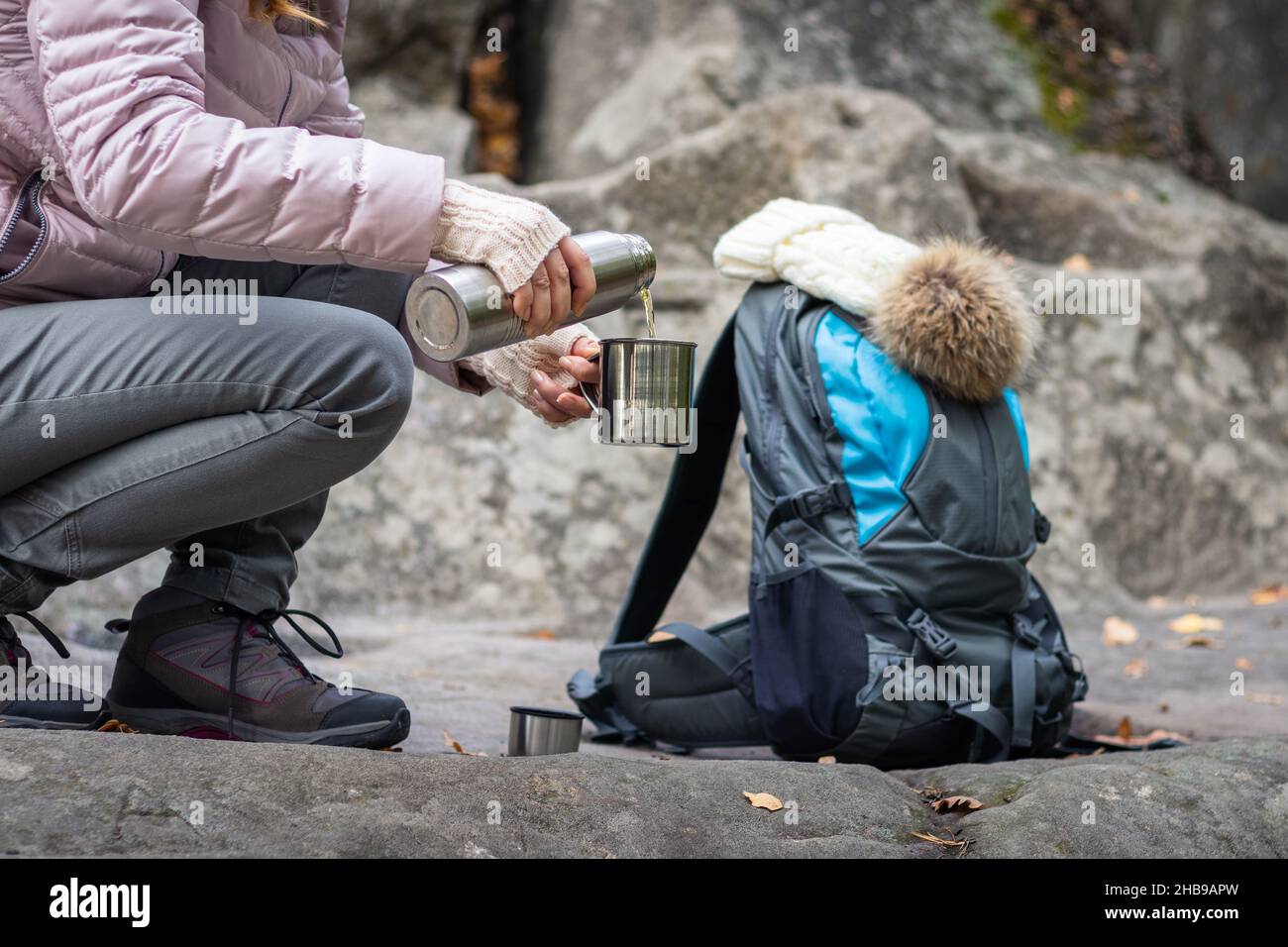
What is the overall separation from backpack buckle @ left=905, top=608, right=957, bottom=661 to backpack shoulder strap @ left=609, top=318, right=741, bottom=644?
624 millimetres

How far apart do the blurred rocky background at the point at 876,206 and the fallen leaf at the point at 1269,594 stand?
0.34ft

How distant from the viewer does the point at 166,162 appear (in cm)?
160

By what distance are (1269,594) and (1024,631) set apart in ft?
9.03

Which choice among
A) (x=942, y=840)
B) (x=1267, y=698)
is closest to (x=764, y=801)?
(x=942, y=840)

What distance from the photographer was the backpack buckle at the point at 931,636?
96.1 inches

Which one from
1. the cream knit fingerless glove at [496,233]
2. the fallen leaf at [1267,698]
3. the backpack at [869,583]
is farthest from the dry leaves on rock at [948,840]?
the fallen leaf at [1267,698]

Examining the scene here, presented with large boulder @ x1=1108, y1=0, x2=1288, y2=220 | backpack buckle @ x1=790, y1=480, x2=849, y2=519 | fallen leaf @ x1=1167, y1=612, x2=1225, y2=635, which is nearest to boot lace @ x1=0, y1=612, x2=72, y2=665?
backpack buckle @ x1=790, y1=480, x2=849, y2=519

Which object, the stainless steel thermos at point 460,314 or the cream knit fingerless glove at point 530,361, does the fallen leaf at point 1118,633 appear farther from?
the stainless steel thermos at point 460,314

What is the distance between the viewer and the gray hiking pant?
1.82m

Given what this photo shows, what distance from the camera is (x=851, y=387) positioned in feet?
8.43

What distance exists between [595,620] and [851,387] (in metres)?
1.81

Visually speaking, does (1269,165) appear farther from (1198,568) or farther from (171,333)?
(171,333)

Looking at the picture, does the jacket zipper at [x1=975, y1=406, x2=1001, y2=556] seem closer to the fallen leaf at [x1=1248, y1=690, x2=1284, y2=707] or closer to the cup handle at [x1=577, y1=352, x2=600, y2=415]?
the cup handle at [x1=577, y1=352, x2=600, y2=415]
